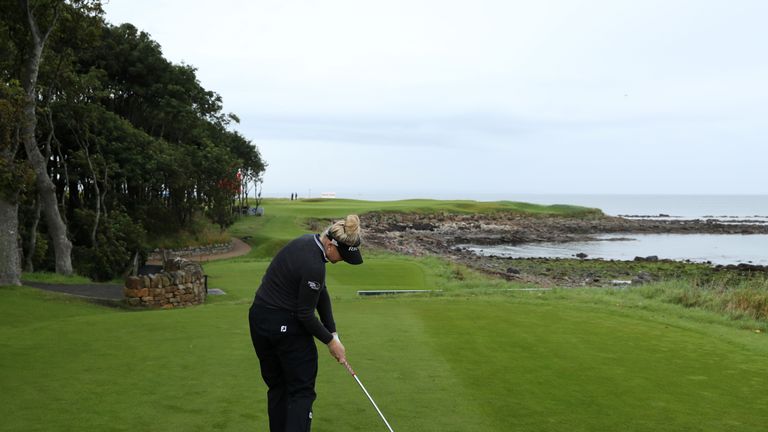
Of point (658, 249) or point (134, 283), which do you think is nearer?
point (134, 283)

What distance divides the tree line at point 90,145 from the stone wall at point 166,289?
3.33 metres

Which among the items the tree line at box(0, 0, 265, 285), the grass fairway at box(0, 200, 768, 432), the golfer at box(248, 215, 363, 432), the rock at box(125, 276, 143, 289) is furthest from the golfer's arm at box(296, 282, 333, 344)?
the tree line at box(0, 0, 265, 285)

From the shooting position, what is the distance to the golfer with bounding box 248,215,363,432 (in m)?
4.75

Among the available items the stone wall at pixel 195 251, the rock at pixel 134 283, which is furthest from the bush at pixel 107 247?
the rock at pixel 134 283

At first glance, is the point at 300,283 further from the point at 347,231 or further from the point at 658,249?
the point at 658,249

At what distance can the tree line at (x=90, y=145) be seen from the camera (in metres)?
17.8

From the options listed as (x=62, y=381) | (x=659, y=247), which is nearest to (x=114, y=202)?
(x=62, y=381)

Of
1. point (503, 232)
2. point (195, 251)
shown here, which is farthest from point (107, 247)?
point (503, 232)

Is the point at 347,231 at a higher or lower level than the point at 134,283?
higher

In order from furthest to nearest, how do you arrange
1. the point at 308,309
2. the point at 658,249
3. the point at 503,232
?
the point at 503,232
the point at 658,249
the point at 308,309

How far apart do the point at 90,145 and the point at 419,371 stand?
24.3 metres

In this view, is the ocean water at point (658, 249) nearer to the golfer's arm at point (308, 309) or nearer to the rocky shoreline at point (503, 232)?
the rocky shoreline at point (503, 232)

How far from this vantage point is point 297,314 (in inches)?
188

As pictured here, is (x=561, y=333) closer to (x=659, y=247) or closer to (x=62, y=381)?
(x=62, y=381)
